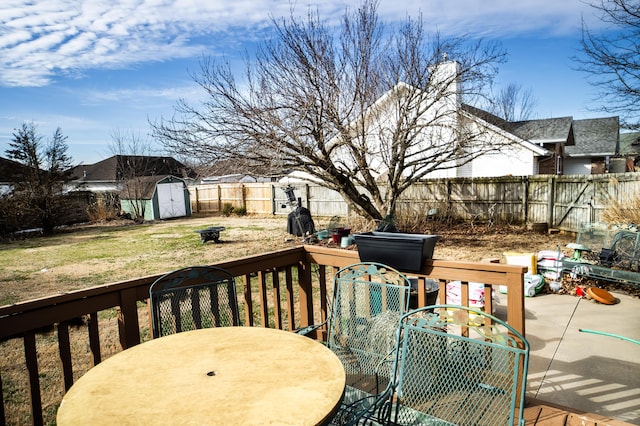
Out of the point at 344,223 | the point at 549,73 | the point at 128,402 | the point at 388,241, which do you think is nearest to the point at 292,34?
the point at 344,223

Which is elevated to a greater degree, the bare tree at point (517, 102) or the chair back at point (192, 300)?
the bare tree at point (517, 102)

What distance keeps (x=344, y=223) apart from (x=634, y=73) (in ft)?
25.6

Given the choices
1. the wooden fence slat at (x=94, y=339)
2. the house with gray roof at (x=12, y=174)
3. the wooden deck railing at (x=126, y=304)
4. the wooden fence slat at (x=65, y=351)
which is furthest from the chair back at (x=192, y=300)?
the house with gray roof at (x=12, y=174)

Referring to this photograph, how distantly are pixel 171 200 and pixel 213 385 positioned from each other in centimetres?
2050

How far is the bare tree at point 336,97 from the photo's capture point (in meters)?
8.21

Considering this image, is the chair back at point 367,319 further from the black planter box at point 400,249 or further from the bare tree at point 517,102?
the bare tree at point 517,102

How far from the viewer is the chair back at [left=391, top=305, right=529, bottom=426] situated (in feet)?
5.28

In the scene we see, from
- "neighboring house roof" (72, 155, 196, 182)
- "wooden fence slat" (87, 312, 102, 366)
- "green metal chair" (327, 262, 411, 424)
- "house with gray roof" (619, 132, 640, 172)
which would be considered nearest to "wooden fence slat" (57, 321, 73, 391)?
"wooden fence slat" (87, 312, 102, 366)

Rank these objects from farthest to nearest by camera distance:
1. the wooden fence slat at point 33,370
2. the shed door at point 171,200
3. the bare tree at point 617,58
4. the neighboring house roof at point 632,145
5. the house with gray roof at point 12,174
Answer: the shed door at point 171,200 → the house with gray roof at point 12,174 → the neighboring house roof at point 632,145 → the bare tree at point 617,58 → the wooden fence slat at point 33,370

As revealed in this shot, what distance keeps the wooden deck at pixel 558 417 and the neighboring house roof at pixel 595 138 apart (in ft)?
68.5

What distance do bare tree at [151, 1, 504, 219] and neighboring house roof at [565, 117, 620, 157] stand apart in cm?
1346

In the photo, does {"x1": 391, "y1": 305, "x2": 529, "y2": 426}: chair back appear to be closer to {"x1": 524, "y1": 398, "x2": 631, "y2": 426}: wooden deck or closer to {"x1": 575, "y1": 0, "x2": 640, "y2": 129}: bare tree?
{"x1": 524, "y1": 398, "x2": 631, "y2": 426}: wooden deck

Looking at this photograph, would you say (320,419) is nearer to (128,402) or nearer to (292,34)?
(128,402)

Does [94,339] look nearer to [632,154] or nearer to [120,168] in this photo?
[632,154]
